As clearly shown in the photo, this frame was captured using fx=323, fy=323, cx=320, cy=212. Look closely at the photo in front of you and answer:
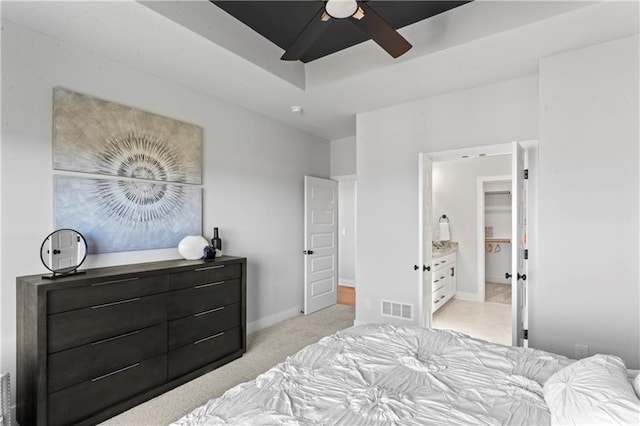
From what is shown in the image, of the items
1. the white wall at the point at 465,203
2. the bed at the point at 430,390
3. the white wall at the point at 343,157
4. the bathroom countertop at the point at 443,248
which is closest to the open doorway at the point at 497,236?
the white wall at the point at 465,203

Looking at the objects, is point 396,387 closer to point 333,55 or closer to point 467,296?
point 333,55

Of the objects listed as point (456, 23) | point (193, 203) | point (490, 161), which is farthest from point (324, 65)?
point (490, 161)

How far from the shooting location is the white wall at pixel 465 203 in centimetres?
540

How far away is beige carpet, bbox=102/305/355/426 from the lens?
2299mm

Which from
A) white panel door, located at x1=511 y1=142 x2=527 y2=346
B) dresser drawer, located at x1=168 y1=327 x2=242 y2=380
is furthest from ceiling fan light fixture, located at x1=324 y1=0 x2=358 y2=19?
dresser drawer, located at x1=168 y1=327 x2=242 y2=380

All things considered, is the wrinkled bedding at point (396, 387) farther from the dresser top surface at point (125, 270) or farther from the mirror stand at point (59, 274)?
the mirror stand at point (59, 274)

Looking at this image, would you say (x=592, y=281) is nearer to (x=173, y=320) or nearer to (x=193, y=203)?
(x=173, y=320)

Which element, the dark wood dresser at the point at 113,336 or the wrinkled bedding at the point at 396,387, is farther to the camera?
the dark wood dresser at the point at 113,336

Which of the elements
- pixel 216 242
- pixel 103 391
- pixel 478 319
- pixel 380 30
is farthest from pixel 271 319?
pixel 380 30

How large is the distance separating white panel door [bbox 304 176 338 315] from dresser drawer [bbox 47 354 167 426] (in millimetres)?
2423

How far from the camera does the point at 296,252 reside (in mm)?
4668

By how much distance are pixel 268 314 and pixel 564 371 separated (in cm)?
336

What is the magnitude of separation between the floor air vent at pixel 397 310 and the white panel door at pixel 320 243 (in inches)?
52.2

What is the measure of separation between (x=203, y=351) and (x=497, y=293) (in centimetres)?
514
